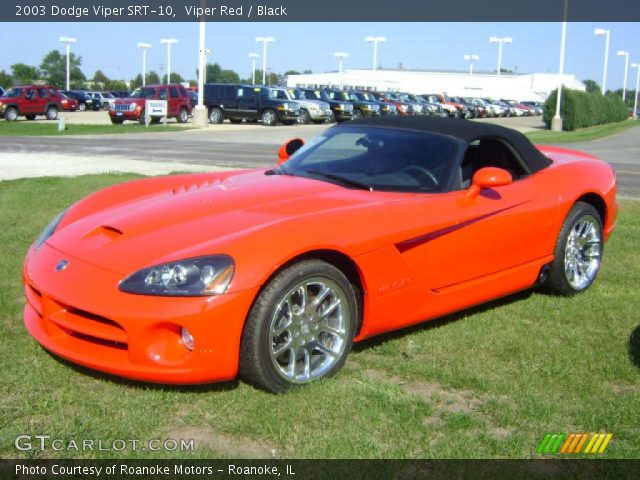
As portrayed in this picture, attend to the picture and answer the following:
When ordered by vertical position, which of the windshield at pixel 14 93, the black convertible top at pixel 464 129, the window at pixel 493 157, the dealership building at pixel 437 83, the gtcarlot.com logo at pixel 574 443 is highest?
the dealership building at pixel 437 83

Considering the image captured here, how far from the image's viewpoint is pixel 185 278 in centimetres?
357

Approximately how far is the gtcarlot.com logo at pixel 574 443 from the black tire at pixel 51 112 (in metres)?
37.9

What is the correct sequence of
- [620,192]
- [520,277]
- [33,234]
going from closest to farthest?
[520,277] → [33,234] → [620,192]

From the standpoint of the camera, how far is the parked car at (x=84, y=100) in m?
53.8

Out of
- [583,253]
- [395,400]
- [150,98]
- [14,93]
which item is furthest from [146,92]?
[395,400]

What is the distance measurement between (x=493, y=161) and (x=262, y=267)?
7.80ft

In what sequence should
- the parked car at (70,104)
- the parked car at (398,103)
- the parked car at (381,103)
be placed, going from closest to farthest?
the parked car at (381,103) < the parked car at (398,103) < the parked car at (70,104)

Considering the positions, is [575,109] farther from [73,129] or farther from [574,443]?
[574,443]

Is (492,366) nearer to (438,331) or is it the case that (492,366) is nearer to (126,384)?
(438,331)

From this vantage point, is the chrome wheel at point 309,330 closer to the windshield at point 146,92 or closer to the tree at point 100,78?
the windshield at point 146,92

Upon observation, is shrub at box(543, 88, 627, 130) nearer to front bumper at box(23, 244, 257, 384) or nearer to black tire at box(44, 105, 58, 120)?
black tire at box(44, 105, 58, 120)

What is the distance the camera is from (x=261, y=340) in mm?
3648

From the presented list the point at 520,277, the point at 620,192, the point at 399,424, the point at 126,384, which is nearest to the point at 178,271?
the point at 126,384

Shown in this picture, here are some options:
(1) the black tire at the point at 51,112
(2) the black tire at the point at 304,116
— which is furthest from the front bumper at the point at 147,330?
(1) the black tire at the point at 51,112
